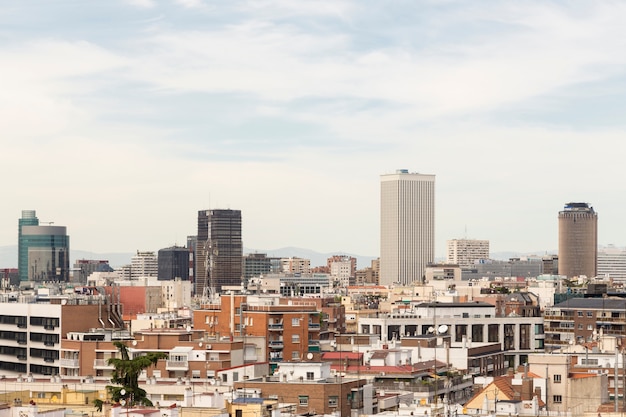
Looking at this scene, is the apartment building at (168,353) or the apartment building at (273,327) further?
the apartment building at (273,327)

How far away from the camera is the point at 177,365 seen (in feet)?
339

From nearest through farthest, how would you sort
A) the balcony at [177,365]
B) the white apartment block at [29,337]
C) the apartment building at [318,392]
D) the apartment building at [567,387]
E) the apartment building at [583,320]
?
the apartment building at [567,387], the apartment building at [318,392], the balcony at [177,365], the white apartment block at [29,337], the apartment building at [583,320]

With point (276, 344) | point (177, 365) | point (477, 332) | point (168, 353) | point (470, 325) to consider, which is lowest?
point (177, 365)

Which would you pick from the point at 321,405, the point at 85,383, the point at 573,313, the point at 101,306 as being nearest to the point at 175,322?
the point at 101,306

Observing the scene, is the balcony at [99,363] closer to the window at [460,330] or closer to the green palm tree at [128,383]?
the green palm tree at [128,383]

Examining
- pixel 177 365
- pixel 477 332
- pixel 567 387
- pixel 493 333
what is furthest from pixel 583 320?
pixel 567 387

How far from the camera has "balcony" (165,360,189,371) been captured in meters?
103

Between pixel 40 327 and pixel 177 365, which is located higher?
pixel 40 327

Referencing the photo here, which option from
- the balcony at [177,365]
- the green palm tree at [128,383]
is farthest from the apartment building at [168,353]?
the green palm tree at [128,383]

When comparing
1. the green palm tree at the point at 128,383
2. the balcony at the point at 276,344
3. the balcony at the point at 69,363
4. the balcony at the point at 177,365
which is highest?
the green palm tree at the point at 128,383

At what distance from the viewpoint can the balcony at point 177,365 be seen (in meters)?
103

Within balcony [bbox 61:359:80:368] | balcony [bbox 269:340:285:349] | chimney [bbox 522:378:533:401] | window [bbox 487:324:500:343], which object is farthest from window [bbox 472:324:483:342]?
chimney [bbox 522:378:533:401]

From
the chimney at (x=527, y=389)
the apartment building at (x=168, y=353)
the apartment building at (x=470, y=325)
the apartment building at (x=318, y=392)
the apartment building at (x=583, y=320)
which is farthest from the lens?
the apartment building at (x=583, y=320)

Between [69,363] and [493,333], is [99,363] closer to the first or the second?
[69,363]
